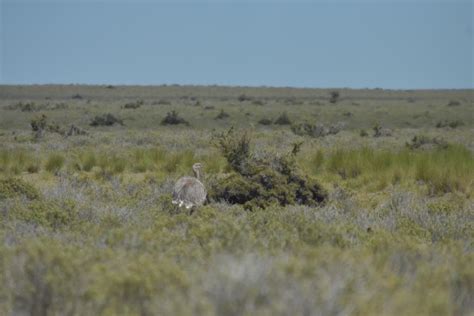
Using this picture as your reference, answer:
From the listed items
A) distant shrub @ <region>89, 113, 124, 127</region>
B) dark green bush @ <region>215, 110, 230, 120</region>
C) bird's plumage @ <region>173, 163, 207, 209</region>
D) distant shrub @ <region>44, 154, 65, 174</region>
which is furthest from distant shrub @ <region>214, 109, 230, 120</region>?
bird's plumage @ <region>173, 163, 207, 209</region>

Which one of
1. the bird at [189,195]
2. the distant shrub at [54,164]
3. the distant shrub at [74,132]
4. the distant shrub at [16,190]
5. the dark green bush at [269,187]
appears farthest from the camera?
the distant shrub at [74,132]

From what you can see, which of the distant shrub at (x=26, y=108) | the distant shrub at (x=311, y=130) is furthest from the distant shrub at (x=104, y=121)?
the distant shrub at (x=311, y=130)

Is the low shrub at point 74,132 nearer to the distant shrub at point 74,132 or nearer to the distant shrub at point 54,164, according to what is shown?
the distant shrub at point 74,132

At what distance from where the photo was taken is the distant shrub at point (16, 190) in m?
8.91

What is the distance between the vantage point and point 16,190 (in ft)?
30.0

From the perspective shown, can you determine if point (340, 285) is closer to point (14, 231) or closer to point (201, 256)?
point (201, 256)

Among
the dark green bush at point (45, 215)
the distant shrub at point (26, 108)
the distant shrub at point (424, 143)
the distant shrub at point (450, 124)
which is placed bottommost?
the distant shrub at point (450, 124)

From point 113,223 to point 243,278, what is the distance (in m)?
3.65

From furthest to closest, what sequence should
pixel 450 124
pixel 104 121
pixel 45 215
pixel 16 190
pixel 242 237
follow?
1. pixel 450 124
2. pixel 104 121
3. pixel 16 190
4. pixel 45 215
5. pixel 242 237

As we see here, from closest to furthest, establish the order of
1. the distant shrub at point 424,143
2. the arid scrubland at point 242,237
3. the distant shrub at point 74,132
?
the arid scrubland at point 242,237 < the distant shrub at point 424,143 < the distant shrub at point 74,132

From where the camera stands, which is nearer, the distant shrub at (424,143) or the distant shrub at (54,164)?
the distant shrub at (54,164)

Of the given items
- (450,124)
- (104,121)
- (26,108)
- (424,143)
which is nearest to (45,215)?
(424,143)

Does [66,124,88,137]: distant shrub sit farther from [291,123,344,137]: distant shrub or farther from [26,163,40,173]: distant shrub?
[26,163,40,173]: distant shrub

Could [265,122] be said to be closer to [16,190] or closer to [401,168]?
[401,168]
